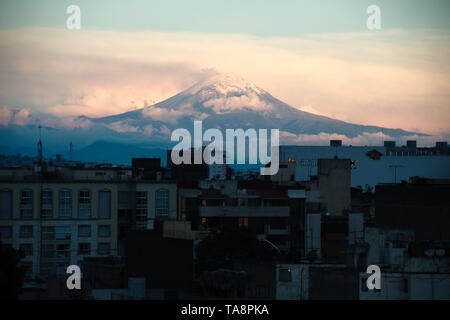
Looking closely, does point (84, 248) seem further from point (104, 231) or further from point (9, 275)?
point (9, 275)

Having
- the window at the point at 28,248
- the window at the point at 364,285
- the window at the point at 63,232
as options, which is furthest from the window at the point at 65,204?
the window at the point at 364,285

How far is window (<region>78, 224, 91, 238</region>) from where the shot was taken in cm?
5138

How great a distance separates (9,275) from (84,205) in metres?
24.5

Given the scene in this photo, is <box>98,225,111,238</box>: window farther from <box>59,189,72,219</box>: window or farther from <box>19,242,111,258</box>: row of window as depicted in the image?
<box>59,189,72,219</box>: window

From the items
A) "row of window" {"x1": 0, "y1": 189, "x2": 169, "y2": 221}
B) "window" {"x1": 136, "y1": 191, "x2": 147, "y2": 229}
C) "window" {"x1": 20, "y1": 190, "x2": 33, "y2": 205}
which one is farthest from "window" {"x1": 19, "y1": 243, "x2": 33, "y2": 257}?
"window" {"x1": 136, "y1": 191, "x2": 147, "y2": 229}

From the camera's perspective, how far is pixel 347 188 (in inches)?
2357

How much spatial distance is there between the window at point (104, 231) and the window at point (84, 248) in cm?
104

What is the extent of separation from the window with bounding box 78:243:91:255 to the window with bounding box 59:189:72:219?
189 centimetres

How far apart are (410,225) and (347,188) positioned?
23.5 meters

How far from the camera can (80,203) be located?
52.0 m

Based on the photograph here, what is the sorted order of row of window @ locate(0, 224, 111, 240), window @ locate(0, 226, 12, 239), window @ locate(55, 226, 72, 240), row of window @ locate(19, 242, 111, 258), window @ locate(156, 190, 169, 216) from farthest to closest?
window @ locate(156, 190, 169, 216), window @ locate(55, 226, 72, 240), row of window @ locate(0, 224, 111, 240), window @ locate(0, 226, 12, 239), row of window @ locate(19, 242, 111, 258)

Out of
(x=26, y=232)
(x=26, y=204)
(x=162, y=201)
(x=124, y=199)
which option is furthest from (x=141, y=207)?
(x=26, y=232)

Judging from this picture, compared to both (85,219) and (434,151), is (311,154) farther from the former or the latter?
(85,219)
